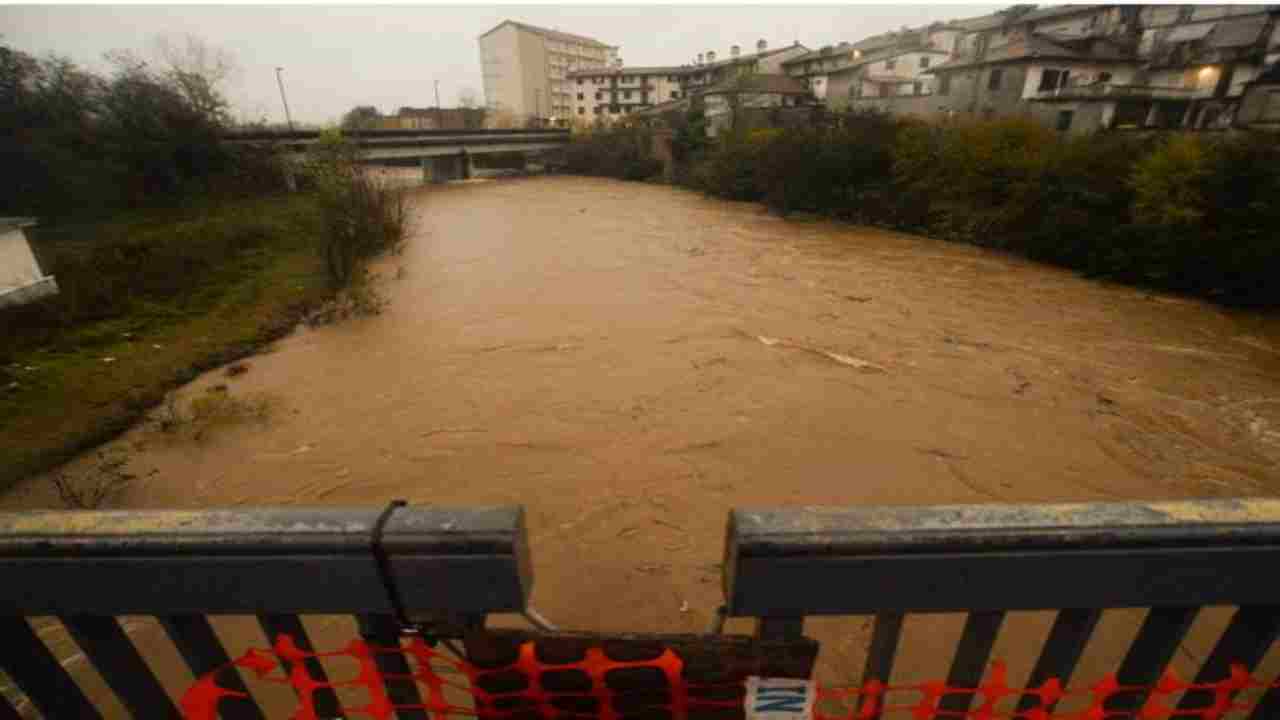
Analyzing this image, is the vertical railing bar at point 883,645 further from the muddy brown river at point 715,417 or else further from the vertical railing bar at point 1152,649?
the muddy brown river at point 715,417

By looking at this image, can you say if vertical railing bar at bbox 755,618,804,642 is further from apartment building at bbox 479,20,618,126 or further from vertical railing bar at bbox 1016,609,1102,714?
apartment building at bbox 479,20,618,126

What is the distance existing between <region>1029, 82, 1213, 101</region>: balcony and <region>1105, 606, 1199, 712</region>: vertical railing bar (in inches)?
1136

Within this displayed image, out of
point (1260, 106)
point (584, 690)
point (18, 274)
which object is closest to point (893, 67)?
point (1260, 106)

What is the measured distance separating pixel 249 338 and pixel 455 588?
35.0 ft

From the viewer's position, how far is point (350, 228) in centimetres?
1234

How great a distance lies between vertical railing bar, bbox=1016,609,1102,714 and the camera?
3.64 feet

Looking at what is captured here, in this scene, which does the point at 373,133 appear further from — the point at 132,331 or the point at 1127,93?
the point at 1127,93

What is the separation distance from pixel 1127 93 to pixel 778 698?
30598 millimetres

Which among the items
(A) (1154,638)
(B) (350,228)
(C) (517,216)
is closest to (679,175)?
(C) (517,216)

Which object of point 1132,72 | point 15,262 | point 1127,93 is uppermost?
point 1132,72

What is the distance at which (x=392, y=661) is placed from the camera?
3.71 feet

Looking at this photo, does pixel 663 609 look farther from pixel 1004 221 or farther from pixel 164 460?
pixel 1004 221

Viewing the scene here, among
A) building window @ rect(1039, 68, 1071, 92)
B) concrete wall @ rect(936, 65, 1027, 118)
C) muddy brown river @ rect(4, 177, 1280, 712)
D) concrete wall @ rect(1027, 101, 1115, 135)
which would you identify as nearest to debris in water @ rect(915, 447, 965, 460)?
muddy brown river @ rect(4, 177, 1280, 712)

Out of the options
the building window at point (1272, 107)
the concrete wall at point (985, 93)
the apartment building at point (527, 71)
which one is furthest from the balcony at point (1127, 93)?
the apartment building at point (527, 71)
